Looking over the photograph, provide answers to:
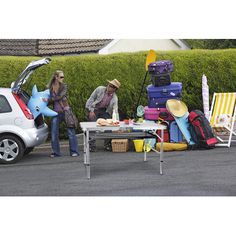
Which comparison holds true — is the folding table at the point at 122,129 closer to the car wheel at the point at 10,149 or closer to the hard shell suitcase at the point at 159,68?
the car wheel at the point at 10,149

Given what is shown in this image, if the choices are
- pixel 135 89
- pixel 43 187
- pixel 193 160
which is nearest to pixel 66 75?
pixel 135 89

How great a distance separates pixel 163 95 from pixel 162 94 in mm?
31

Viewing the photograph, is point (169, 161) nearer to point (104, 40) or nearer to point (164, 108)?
point (164, 108)

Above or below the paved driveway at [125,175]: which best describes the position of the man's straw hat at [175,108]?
above

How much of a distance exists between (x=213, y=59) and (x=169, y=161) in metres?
4.46

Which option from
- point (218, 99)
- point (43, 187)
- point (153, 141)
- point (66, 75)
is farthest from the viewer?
point (66, 75)

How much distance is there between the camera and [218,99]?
1355cm

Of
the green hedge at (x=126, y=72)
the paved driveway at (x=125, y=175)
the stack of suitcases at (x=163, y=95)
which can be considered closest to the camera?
the paved driveway at (x=125, y=175)

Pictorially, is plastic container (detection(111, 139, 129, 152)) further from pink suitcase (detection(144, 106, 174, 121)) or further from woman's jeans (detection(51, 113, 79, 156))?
woman's jeans (detection(51, 113, 79, 156))

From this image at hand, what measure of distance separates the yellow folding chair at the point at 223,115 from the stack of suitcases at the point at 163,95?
88 centimetres

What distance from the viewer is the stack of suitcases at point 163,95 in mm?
12914

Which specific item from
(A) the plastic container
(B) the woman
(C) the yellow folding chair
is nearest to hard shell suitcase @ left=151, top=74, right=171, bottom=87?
(C) the yellow folding chair

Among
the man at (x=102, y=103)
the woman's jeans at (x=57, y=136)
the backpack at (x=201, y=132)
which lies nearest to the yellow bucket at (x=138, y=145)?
the man at (x=102, y=103)

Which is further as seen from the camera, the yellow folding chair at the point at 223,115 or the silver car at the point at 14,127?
the yellow folding chair at the point at 223,115
